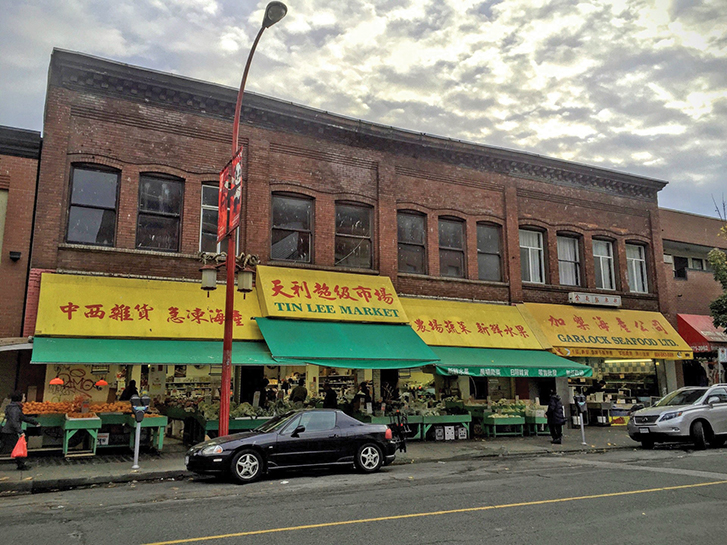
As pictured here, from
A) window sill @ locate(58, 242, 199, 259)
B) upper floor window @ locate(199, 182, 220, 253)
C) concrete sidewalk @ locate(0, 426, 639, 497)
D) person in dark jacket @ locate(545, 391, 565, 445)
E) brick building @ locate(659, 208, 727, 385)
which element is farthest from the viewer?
brick building @ locate(659, 208, 727, 385)

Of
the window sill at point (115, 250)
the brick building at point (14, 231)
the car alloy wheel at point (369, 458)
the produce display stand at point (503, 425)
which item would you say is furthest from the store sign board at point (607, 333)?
the brick building at point (14, 231)

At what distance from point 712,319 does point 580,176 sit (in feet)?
28.9

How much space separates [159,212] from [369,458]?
9.03 m

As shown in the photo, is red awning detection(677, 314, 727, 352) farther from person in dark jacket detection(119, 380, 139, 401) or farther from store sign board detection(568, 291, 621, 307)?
person in dark jacket detection(119, 380, 139, 401)

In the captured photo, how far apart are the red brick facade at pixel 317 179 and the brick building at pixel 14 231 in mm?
317

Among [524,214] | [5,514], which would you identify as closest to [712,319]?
[524,214]

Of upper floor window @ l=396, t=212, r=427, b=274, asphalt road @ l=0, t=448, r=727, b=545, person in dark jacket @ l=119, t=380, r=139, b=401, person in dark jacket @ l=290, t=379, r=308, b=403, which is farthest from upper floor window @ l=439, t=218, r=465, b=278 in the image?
person in dark jacket @ l=119, t=380, r=139, b=401

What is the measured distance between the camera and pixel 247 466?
10.8 metres

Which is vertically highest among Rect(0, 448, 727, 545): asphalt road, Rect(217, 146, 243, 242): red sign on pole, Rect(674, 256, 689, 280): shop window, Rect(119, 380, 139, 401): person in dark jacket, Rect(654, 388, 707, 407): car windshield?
Rect(674, 256, 689, 280): shop window

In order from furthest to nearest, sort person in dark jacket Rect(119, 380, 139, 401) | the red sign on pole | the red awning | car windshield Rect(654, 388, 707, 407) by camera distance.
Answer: the red awning → car windshield Rect(654, 388, 707, 407) → person in dark jacket Rect(119, 380, 139, 401) → the red sign on pole

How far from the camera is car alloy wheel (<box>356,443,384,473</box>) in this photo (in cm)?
1198

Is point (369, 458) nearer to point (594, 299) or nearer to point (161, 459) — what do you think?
point (161, 459)

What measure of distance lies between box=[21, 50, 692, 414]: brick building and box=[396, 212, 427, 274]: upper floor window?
0.05m

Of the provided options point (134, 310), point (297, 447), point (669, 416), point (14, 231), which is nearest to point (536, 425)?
point (669, 416)
